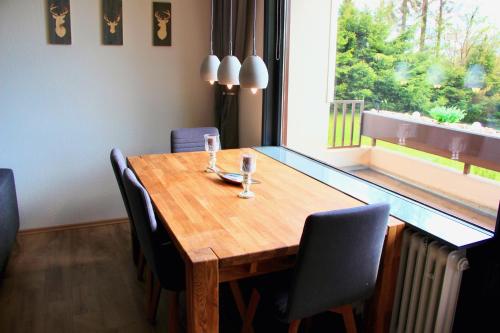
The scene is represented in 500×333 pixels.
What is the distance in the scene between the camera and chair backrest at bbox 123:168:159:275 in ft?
6.37

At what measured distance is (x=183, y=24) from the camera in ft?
12.9

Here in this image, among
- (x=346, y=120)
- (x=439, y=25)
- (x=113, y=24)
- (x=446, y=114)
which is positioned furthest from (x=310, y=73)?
(x=113, y=24)

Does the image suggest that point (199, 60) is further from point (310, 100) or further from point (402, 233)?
point (402, 233)

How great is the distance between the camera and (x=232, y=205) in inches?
85.7

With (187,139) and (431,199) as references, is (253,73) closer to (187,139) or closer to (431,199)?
(431,199)

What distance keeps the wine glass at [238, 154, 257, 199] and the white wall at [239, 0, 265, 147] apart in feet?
4.75

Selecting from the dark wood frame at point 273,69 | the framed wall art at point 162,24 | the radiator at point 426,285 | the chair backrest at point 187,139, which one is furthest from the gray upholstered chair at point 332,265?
the framed wall art at point 162,24

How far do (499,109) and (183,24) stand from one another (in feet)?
9.40

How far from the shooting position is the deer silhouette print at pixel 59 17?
3480 mm

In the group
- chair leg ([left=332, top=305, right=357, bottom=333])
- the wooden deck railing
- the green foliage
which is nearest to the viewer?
chair leg ([left=332, top=305, right=357, bottom=333])

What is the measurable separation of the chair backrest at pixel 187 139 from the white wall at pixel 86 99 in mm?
649

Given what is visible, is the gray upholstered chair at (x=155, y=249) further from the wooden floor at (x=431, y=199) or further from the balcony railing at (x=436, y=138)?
the balcony railing at (x=436, y=138)

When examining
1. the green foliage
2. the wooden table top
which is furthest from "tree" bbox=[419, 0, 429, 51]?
the wooden table top

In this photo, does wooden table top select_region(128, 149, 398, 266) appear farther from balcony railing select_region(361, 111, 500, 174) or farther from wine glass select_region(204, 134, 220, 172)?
balcony railing select_region(361, 111, 500, 174)
